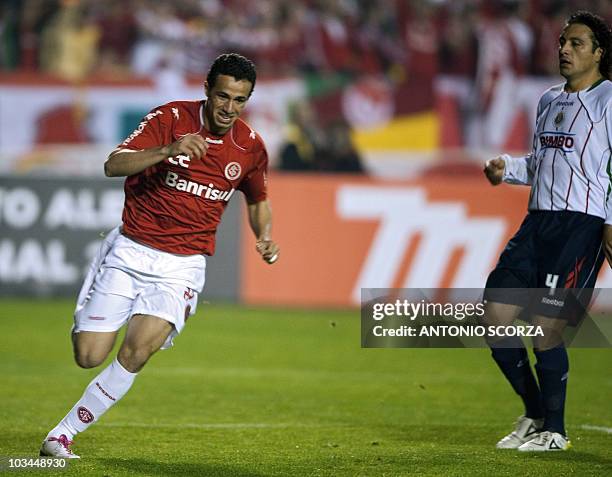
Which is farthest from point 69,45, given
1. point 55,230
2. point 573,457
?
point 573,457

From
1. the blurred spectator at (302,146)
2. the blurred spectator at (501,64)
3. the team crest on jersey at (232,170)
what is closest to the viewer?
the team crest on jersey at (232,170)

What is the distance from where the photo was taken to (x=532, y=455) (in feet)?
21.1

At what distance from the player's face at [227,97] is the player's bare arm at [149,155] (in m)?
0.36

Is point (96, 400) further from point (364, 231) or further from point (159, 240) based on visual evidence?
point (364, 231)

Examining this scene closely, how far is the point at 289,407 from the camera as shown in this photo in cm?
856

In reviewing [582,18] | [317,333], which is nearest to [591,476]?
[582,18]

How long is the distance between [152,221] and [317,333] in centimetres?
743

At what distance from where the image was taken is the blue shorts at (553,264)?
21.1 ft

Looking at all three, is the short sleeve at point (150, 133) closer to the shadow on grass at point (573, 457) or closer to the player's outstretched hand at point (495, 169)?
the player's outstretched hand at point (495, 169)

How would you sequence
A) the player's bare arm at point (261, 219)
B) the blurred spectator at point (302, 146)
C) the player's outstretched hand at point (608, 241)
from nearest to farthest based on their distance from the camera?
the player's outstretched hand at point (608, 241)
the player's bare arm at point (261, 219)
the blurred spectator at point (302, 146)

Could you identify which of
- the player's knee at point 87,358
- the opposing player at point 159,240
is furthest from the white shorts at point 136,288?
the player's knee at point 87,358

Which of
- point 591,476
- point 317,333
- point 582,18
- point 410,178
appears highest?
point 582,18

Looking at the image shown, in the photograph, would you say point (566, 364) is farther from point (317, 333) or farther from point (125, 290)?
point (317, 333)

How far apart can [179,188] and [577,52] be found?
232cm
